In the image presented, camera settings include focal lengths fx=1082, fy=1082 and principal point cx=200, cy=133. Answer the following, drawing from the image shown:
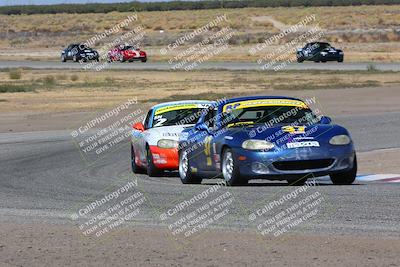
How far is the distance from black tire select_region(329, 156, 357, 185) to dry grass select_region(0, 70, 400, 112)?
76.8ft

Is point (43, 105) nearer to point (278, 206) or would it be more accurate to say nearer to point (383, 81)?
point (383, 81)

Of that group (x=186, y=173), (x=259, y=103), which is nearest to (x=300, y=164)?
(x=259, y=103)

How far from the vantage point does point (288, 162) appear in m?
14.8

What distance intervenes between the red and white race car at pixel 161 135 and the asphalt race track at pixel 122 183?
327 millimetres

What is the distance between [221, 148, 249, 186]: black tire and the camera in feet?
49.0

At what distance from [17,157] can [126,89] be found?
25048mm

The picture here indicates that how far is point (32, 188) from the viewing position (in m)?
16.3

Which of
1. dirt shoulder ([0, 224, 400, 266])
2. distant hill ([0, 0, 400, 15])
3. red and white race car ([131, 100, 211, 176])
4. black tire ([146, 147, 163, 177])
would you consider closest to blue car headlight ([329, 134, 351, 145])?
red and white race car ([131, 100, 211, 176])

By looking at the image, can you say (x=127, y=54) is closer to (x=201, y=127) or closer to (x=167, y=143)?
(x=167, y=143)

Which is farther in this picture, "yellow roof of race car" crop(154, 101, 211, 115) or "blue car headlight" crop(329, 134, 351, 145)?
"yellow roof of race car" crop(154, 101, 211, 115)

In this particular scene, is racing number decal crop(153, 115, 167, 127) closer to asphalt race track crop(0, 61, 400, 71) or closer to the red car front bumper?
the red car front bumper

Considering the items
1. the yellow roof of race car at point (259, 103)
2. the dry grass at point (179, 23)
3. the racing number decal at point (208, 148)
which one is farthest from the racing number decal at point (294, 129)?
the dry grass at point (179, 23)

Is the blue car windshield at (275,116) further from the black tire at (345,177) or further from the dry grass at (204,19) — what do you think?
the dry grass at (204,19)

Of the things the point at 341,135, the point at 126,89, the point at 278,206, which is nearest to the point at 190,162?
the point at 341,135
